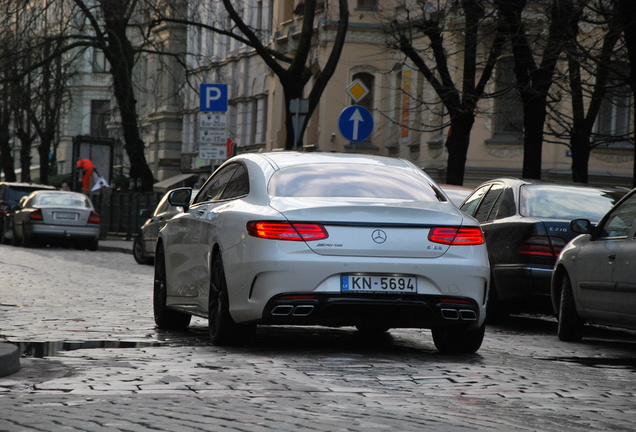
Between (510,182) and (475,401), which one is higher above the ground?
(510,182)

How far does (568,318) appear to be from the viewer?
12.4 metres

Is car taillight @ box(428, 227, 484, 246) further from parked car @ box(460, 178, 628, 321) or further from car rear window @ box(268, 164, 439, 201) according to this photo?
parked car @ box(460, 178, 628, 321)

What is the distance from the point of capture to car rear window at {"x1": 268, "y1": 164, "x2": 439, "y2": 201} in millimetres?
10141

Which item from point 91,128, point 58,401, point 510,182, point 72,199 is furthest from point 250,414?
point 91,128

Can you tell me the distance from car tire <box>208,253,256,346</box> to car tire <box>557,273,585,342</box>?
3.37 meters

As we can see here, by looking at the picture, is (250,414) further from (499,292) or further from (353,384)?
(499,292)

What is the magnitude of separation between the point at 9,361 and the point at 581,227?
5479 mm

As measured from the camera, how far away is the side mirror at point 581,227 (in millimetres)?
11953

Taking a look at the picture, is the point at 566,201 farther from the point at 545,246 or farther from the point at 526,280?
the point at 526,280

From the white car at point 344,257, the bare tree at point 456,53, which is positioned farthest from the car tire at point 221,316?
the bare tree at point 456,53

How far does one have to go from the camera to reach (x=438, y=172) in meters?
40.0

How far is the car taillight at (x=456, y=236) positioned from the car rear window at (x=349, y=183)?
51cm

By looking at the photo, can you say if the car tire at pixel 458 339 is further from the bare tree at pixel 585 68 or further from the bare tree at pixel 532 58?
the bare tree at pixel 532 58

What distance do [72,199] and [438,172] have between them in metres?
10.5
